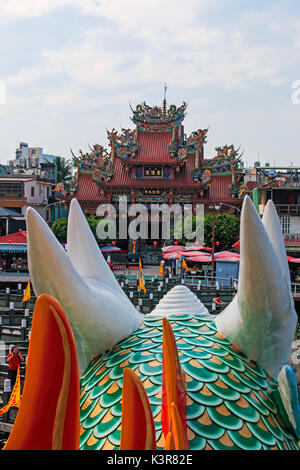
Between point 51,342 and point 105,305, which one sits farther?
point 105,305

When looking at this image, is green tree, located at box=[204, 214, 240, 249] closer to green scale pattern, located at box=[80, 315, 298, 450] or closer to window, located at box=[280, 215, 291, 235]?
window, located at box=[280, 215, 291, 235]

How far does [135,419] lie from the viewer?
5.97 feet

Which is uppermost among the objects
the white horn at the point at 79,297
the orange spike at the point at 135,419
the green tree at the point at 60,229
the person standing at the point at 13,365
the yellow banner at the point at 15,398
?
the green tree at the point at 60,229

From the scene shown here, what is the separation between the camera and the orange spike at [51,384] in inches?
71.4

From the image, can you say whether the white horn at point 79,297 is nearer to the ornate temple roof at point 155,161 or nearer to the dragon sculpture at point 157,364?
the dragon sculpture at point 157,364

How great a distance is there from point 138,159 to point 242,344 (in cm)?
3299

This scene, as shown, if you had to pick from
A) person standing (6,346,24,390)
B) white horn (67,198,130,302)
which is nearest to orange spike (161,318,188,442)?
white horn (67,198,130,302)

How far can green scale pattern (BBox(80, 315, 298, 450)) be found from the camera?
8.29 ft

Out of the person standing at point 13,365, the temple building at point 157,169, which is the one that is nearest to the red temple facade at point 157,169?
the temple building at point 157,169

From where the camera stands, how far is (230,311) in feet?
10.7
